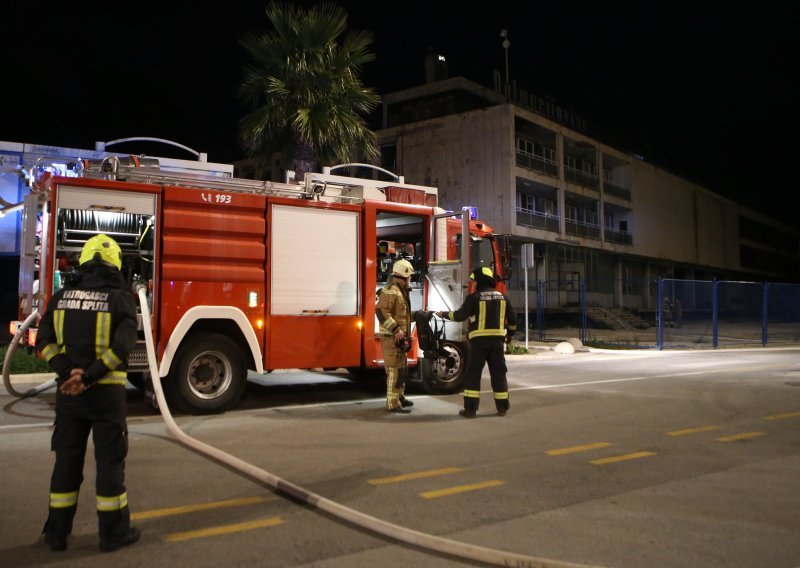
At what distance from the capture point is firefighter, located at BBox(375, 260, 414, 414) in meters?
8.53

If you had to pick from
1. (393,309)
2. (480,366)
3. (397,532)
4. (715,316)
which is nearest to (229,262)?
(393,309)

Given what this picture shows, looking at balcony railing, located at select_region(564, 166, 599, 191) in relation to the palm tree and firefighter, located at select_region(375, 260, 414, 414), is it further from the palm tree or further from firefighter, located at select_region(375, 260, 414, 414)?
firefighter, located at select_region(375, 260, 414, 414)

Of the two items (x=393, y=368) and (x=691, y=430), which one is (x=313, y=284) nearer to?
(x=393, y=368)

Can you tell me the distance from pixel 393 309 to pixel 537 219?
27.4 meters

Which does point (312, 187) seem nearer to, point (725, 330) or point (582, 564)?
point (582, 564)

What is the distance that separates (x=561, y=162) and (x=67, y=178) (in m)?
31.4

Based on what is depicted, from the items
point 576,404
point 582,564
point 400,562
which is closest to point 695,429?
point 576,404

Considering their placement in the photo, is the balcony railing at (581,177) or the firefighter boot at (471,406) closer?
the firefighter boot at (471,406)

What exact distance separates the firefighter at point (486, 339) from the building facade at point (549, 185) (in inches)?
946

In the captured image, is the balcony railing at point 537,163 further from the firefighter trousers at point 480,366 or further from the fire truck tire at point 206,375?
the fire truck tire at point 206,375

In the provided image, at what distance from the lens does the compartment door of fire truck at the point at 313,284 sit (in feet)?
28.8

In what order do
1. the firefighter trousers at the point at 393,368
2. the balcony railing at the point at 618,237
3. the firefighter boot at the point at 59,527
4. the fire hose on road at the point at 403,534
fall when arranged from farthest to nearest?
the balcony railing at the point at 618,237 < the firefighter trousers at the point at 393,368 < the firefighter boot at the point at 59,527 < the fire hose on road at the point at 403,534

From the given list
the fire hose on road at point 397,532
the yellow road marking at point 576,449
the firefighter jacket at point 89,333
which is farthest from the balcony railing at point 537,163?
the firefighter jacket at point 89,333

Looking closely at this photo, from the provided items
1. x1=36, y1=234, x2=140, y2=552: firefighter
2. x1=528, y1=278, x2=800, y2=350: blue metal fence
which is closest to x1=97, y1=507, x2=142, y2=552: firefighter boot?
x1=36, y1=234, x2=140, y2=552: firefighter
